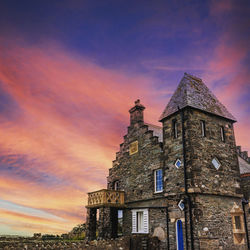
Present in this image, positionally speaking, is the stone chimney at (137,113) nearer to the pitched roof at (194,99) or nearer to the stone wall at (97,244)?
the pitched roof at (194,99)

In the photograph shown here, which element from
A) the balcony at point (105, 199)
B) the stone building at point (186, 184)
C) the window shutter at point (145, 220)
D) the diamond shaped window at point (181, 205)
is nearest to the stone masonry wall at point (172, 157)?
the stone building at point (186, 184)

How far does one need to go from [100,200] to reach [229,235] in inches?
364

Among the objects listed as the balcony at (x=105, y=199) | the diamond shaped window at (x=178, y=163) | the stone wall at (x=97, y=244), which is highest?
the diamond shaped window at (x=178, y=163)

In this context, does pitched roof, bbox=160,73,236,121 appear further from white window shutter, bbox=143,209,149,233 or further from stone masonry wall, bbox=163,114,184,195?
white window shutter, bbox=143,209,149,233

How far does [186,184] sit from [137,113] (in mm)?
9164

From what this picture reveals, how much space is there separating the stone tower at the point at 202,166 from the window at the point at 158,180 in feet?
3.98

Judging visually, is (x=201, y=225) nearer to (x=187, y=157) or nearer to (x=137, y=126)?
(x=187, y=157)

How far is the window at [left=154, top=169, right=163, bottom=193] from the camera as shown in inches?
736

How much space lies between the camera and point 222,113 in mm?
19266

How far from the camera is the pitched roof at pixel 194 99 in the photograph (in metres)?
18.2

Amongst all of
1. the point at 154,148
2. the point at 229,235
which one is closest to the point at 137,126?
the point at 154,148

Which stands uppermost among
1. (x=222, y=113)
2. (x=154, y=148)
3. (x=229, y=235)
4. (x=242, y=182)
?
(x=222, y=113)

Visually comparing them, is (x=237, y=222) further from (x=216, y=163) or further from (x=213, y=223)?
(x=216, y=163)

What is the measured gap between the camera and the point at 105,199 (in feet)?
65.1
